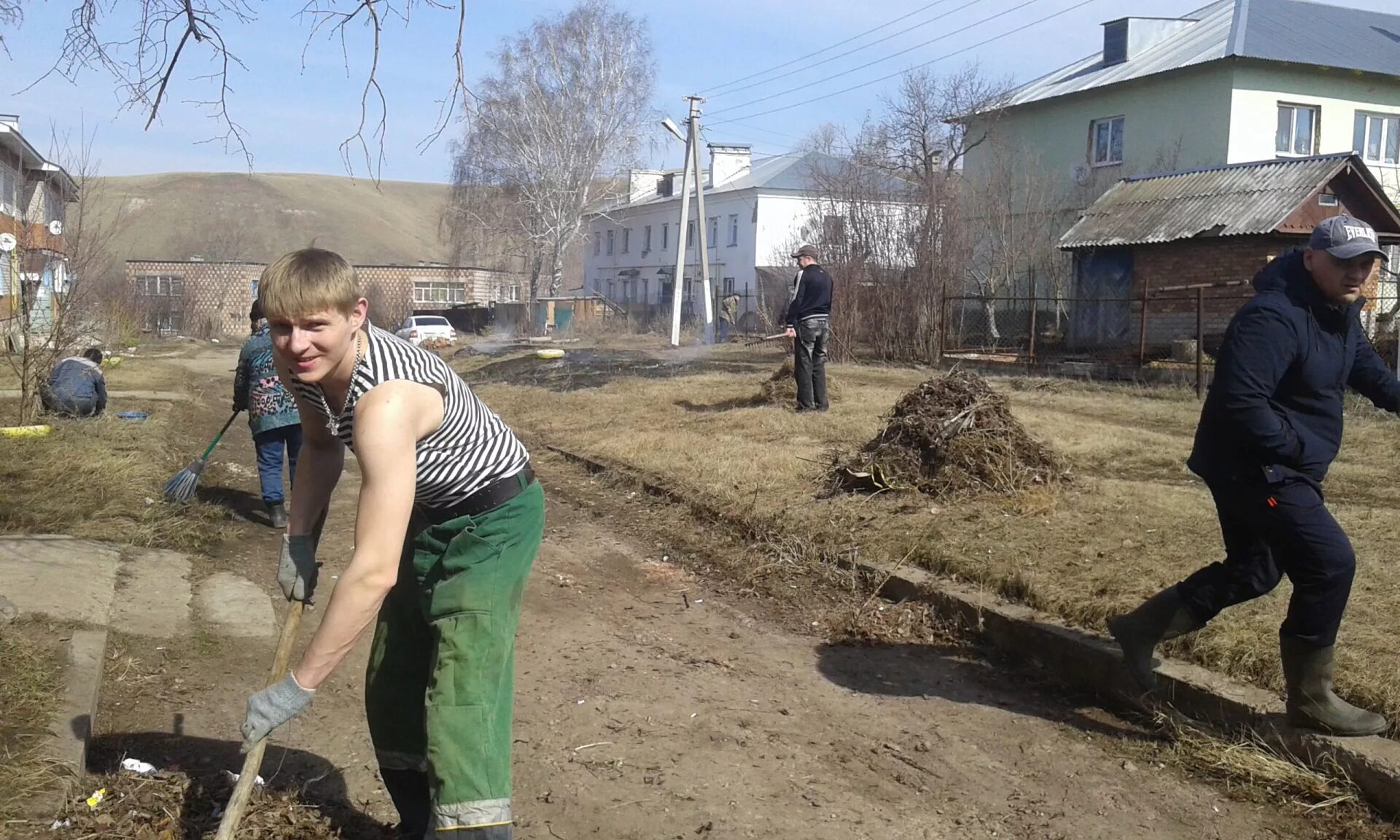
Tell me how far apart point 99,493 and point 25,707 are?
14.2 ft

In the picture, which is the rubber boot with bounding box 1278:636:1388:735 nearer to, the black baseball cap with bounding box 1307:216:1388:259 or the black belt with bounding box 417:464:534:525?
the black baseball cap with bounding box 1307:216:1388:259

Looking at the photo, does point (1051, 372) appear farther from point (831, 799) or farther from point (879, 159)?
point (879, 159)

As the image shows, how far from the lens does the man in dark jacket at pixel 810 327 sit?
36.7 feet

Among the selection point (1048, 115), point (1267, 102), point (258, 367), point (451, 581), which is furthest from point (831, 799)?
point (1048, 115)

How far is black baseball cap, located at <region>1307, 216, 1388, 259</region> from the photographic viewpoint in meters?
3.65

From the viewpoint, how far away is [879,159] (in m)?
36.8

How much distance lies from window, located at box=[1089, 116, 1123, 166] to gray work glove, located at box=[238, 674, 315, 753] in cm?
3249

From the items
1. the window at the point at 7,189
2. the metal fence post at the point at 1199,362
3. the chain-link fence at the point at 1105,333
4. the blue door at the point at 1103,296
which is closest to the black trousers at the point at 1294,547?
the metal fence post at the point at 1199,362

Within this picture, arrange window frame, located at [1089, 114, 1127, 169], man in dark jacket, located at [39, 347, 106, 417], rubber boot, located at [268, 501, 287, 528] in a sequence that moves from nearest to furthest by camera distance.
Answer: rubber boot, located at [268, 501, 287, 528], man in dark jacket, located at [39, 347, 106, 417], window frame, located at [1089, 114, 1127, 169]

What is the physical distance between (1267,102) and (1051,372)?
1567 centimetres

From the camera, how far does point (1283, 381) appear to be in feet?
12.5

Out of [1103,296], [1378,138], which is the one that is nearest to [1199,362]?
[1103,296]

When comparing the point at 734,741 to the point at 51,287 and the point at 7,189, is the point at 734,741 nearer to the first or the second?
the point at 51,287

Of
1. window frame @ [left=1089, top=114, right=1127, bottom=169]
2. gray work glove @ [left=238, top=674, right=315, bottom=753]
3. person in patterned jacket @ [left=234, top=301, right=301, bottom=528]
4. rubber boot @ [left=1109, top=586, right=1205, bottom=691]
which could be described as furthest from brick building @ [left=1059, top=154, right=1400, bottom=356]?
gray work glove @ [left=238, top=674, right=315, bottom=753]
